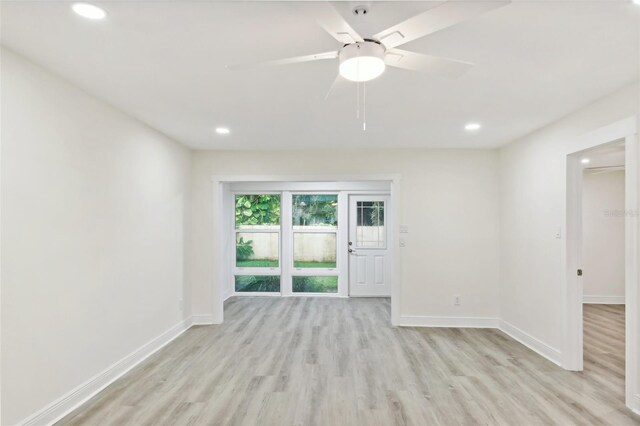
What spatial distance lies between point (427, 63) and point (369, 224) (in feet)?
16.5

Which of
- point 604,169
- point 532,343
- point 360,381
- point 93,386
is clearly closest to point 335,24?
point 360,381

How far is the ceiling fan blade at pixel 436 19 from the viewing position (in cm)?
116

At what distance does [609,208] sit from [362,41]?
6.35m

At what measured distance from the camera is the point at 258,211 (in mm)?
6633

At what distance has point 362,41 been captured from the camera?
4.93 feet

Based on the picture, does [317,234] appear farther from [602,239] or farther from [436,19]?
[436,19]

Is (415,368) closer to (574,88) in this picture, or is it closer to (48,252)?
(574,88)

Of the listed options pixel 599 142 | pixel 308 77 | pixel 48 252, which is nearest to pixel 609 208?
pixel 599 142

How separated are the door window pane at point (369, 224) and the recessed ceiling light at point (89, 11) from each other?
17.2 ft

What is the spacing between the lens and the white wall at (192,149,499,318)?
4594mm

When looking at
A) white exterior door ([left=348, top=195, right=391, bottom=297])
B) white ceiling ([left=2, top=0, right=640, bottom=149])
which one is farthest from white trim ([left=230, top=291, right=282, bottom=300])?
white ceiling ([left=2, top=0, right=640, bottom=149])

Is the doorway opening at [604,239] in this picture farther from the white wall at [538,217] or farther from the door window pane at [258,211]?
the door window pane at [258,211]

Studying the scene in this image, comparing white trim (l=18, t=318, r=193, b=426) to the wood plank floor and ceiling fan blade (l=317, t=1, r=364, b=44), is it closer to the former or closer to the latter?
the wood plank floor

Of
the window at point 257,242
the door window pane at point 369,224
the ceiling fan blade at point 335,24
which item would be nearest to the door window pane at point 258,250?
the window at point 257,242
